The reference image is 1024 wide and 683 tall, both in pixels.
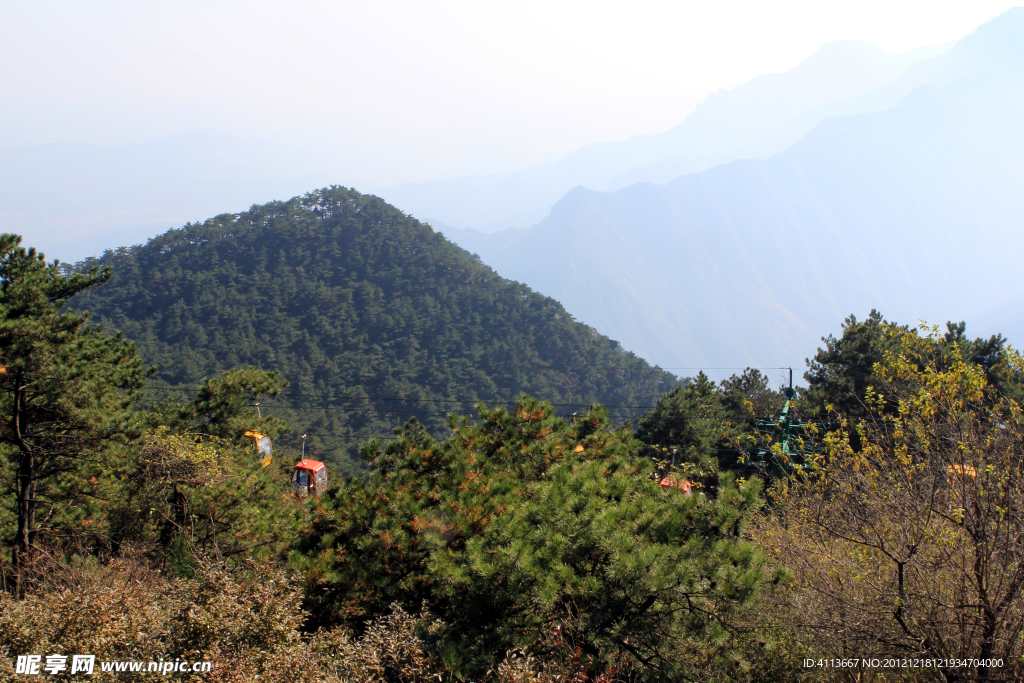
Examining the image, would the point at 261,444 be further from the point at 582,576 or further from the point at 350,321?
the point at 350,321

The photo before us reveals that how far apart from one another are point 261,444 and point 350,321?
52.6m

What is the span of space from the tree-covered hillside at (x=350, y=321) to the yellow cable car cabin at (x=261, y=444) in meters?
28.7

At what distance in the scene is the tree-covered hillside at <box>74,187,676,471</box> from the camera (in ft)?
196

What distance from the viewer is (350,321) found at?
70.9 metres

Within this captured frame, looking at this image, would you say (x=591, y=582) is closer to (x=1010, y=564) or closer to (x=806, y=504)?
(x=1010, y=564)

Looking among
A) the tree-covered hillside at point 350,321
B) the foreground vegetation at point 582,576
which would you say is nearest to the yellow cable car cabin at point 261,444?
the foreground vegetation at point 582,576

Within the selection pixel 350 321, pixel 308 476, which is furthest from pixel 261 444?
pixel 350 321

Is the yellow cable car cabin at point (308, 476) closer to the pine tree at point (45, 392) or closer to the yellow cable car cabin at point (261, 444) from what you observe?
the yellow cable car cabin at point (261, 444)

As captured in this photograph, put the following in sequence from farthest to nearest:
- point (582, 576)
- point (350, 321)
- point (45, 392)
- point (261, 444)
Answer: point (350, 321), point (261, 444), point (45, 392), point (582, 576)

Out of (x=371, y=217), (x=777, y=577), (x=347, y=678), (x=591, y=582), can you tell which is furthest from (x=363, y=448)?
(x=371, y=217)

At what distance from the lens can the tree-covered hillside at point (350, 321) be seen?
5988 centimetres

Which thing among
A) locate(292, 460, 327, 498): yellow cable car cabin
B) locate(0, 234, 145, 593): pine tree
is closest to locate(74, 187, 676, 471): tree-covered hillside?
locate(292, 460, 327, 498): yellow cable car cabin

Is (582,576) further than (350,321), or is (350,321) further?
(350,321)

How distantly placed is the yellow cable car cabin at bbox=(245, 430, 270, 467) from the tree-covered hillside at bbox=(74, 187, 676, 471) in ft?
94.1
